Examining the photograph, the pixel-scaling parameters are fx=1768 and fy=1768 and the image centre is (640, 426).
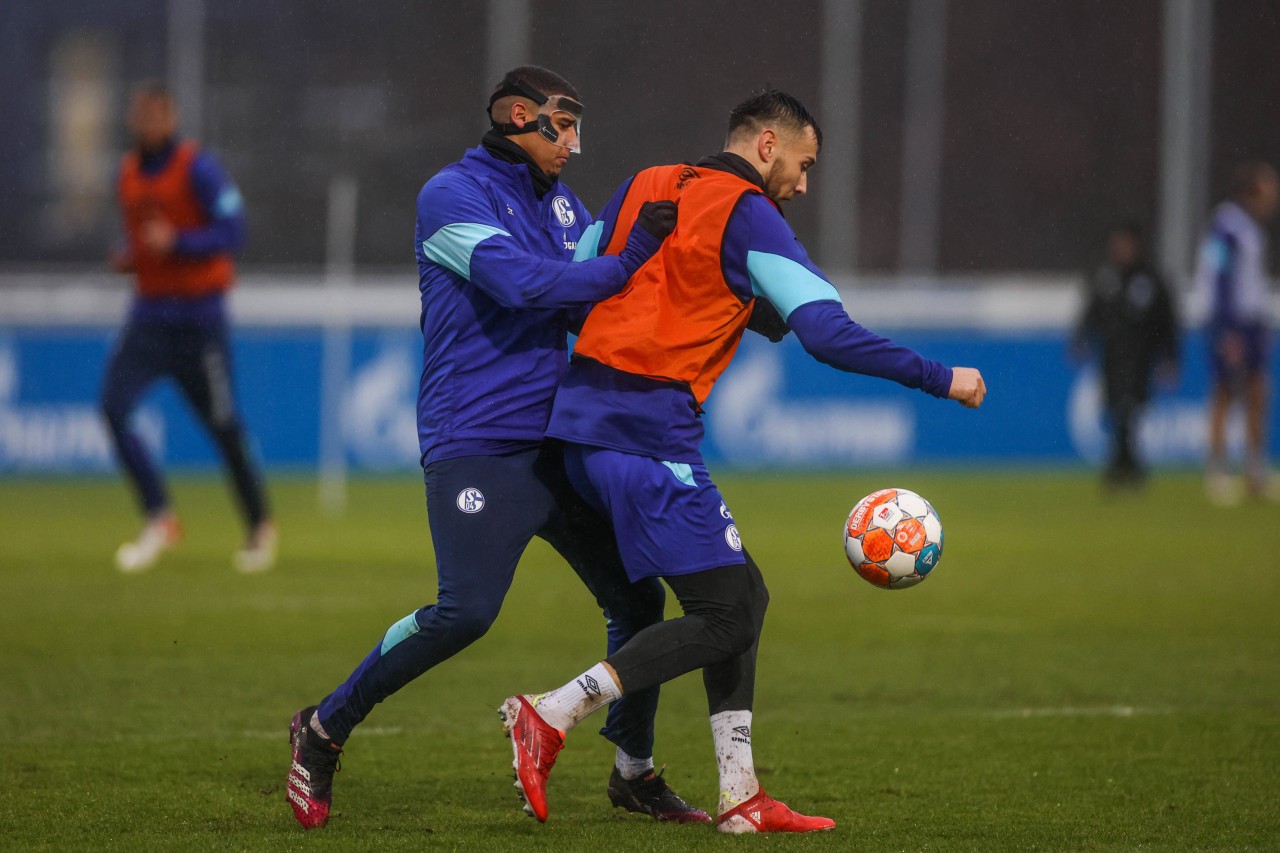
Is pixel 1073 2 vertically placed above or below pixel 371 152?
above

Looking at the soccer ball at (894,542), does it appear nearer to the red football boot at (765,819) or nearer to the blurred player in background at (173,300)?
the red football boot at (765,819)

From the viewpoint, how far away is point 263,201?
2102 cm

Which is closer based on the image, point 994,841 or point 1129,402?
point 994,841

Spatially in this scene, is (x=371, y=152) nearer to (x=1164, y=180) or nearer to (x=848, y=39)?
(x=848, y=39)

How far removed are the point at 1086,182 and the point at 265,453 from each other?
11.3m

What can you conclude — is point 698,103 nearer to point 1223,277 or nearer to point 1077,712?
point 1223,277

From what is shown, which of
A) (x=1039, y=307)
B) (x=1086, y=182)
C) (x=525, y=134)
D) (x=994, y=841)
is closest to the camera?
(x=994, y=841)

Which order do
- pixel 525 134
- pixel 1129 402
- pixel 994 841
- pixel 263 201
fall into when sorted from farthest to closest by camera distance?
pixel 263 201, pixel 1129 402, pixel 525 134, pixel 994 841

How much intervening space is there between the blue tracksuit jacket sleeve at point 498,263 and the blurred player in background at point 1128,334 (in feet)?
40.5

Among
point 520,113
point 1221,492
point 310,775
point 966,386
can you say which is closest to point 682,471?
point 966,386

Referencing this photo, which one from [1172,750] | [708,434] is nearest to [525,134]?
[1172,750]

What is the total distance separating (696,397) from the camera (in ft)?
16.2

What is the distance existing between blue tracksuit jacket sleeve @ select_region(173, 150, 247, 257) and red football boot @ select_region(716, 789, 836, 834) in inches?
250

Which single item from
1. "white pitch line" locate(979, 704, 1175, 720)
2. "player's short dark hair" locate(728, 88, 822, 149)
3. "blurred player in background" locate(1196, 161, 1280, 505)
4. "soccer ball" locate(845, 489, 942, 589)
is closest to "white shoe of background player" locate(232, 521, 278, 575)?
"white pitch line" locate(979, 704, 1175, 720)
